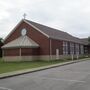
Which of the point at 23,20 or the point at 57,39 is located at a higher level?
the point at 23,20

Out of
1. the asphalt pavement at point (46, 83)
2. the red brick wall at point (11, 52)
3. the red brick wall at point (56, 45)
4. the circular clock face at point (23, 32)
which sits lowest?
the asphalt pavement at point (46, 83)

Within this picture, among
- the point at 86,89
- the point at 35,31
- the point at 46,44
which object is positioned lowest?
the point at 86,89

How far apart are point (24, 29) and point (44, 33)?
15.7ft

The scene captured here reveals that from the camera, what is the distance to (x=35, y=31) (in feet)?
128

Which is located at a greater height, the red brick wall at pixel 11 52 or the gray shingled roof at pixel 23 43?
the gray shingled roof at pixel 23 43

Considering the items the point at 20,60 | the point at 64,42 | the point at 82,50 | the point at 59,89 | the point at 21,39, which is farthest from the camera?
the point at 82,50

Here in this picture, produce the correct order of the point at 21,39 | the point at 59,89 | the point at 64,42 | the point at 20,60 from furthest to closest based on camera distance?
the point at 64,42 < the point at 21,39 < the point at 20,60 < the point at 59,89

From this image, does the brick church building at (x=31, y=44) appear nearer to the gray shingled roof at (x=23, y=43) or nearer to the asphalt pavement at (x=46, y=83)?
the gray shingled roof at (x=23, y=43)

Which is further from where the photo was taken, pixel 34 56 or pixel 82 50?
pixel 82 50

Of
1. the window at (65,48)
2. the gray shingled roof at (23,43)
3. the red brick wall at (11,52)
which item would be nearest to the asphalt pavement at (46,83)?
the gray shingled roof at (23,43)

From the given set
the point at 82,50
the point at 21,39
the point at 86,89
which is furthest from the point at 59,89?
the point at 82,50

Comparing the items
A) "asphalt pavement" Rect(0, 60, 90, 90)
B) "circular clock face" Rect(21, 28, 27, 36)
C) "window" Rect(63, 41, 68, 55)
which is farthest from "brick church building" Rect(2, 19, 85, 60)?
"asphalt pavement" Rect(0, 60, 90, 90)

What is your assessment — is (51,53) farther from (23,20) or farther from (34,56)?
(23,20)

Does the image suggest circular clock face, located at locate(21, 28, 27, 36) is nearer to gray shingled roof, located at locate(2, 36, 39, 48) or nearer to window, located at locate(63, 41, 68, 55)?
gray shingled roof, located at locate(2, 36, 39, 48)
